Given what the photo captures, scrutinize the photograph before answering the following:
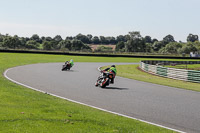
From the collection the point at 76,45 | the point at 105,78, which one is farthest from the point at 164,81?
the point at 76,45

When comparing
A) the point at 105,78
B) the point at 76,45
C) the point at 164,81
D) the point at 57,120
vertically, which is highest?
the point at 76,45

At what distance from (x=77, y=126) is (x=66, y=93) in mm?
5722

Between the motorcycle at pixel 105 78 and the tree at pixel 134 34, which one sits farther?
the tree at pixel 134 34

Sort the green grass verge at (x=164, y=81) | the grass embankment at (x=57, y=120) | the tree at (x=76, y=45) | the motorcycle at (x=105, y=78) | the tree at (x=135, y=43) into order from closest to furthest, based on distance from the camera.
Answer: the grass embankment at (x=57, y=120)
the motorcycle at (x=105, y=78)
the green grass verge at (x=164, y=81)
the tree at (x=135, y=43)
the tree at (x=76, y=45)

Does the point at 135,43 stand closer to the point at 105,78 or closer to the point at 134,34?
the point at 134,34

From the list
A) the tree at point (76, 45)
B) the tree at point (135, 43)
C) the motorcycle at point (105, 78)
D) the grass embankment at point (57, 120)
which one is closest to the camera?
the grass embankment at point (57, 120)

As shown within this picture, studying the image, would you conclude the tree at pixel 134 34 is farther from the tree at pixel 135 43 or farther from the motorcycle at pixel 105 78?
the motorcycle at pixel 105 78

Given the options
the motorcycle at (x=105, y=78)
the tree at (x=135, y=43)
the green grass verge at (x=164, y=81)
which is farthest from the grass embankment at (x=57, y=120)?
the tree at (x=135, y=43)

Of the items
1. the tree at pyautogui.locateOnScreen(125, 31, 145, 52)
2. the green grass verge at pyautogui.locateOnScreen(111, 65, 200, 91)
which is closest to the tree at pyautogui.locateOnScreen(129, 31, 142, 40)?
the tree at pyautogui.locateOnScreen(125, 31, 145, 52)

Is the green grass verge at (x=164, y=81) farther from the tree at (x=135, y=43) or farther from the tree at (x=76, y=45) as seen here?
the tree at (x=76, y=45)

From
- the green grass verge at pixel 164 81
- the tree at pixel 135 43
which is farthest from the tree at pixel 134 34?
the green grass verge at pixel 164 81

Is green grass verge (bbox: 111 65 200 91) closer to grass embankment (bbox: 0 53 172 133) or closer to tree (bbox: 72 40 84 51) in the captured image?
grass embankment (bbox: 0 53 172 133)

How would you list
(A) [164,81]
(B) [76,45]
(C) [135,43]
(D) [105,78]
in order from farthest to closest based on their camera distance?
1. (B) [76,45]
2. (C) [135,43]
3. (A) [164,81]
4. (D) [105,78]

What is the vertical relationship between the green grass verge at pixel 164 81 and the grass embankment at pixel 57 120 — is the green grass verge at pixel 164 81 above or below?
below
